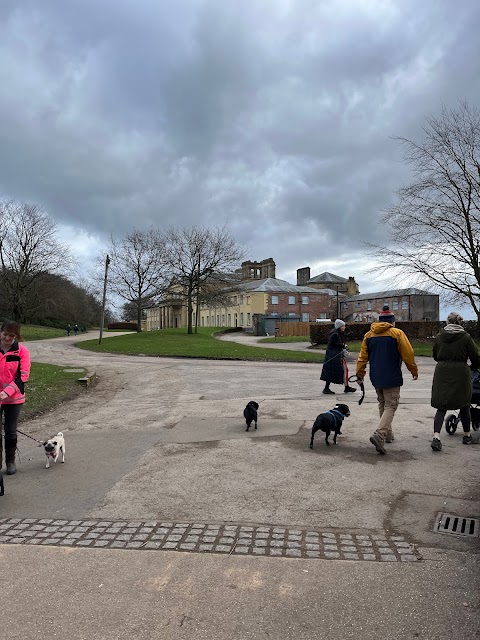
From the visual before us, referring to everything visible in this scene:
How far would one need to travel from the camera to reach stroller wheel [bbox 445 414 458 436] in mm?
8156

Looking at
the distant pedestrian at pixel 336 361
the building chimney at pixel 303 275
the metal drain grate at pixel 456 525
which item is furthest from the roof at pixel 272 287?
the metal drain grate at pixel 456 525

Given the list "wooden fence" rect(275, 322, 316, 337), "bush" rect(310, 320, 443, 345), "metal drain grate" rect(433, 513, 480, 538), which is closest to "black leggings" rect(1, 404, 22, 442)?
"metal drain grate" rect(433, 513, 480, 538)

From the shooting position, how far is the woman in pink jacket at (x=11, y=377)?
20.1 feet

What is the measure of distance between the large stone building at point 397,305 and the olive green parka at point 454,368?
2575 inches

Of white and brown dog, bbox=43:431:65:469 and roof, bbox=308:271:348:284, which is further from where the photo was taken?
roof, bbox=308:271:348:284

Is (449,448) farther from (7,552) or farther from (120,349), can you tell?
(120,349)

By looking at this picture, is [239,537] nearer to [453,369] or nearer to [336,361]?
[453,369]

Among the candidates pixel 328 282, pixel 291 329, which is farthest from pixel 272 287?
pixel 328 282

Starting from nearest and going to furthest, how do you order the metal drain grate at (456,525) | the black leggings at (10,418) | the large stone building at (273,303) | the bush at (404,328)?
the metal drain grate at (456,525)
the black leggings at (10,418)
the bush at (404,328)
the large stone building at (273,303)

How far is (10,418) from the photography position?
6.34 meters

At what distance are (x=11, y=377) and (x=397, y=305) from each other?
84.3 m

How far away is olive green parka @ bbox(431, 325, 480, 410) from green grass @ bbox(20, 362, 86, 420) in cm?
754

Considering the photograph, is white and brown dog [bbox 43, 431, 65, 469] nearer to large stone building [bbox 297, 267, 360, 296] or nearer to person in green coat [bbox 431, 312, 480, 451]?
person in green coat [bbox 431, 312, 480, 451]

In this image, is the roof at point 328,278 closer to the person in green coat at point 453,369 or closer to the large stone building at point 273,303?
the large stone building at point 273,303
